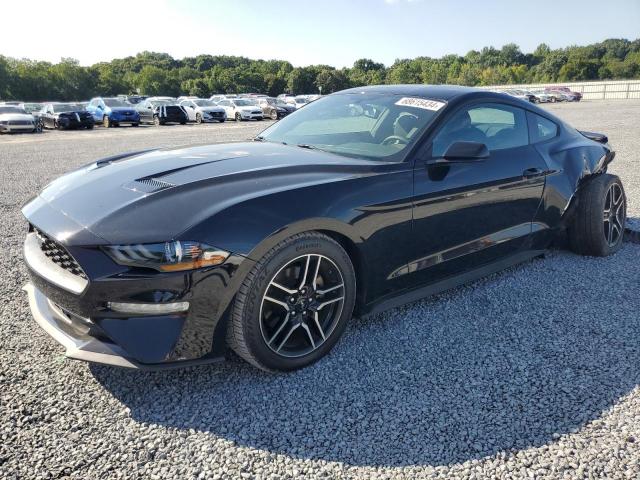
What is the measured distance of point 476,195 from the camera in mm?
3242

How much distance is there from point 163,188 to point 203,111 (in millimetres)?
25921

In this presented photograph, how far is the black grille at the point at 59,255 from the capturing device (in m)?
2.25

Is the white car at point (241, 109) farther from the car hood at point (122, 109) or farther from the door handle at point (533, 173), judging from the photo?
the door handle at point (533, 173)

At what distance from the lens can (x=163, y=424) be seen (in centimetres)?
220

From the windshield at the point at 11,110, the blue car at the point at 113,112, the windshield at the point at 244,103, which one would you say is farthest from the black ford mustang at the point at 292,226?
the windshield at the point at 244,103

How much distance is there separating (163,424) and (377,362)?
114cm

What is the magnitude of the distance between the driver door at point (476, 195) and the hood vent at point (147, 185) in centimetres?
143

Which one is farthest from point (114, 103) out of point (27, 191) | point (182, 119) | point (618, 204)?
point (618, 204)

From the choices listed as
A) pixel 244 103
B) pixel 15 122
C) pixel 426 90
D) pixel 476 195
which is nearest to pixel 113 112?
pixel 15 122

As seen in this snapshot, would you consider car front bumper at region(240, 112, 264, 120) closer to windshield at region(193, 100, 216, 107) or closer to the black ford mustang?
windshield at region(193, 100, 216, 107)

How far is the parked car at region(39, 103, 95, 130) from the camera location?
23141 mm

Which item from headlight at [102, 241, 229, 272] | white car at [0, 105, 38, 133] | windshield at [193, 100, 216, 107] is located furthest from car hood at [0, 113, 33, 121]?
headlight at [102, 241, 229, 272]

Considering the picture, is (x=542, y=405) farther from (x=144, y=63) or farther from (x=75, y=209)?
(x=144, y=63)

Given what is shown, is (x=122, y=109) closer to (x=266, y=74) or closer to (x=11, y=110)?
(x=11, y=110)
